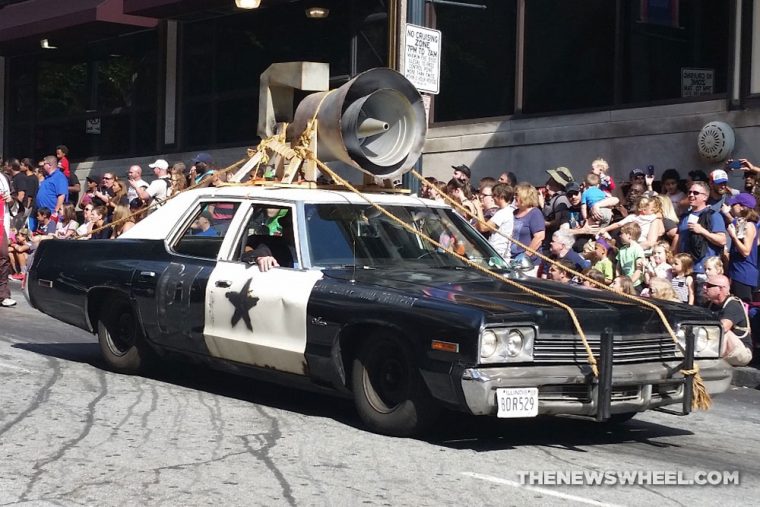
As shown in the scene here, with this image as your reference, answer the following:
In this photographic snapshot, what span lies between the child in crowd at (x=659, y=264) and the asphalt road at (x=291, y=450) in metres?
2.10

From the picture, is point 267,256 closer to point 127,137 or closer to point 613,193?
point 613,193

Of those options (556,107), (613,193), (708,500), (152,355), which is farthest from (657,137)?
(708,500)

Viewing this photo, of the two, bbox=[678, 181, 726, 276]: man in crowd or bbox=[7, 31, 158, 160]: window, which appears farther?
bbox=[7, 31, 158, 160]: window

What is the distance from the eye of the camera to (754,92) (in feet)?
47.1

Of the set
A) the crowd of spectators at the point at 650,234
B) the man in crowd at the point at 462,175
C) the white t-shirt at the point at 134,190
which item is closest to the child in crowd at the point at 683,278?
the crowd of spectators at the point at 650,234

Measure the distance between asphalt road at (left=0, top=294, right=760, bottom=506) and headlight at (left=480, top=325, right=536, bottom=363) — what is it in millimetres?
586

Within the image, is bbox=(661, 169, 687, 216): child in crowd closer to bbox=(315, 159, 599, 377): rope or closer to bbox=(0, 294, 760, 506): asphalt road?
bbox=(0, 294, 760, 506): asphalt road

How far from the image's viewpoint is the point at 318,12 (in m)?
20.7

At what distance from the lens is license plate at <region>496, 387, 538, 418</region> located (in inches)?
275

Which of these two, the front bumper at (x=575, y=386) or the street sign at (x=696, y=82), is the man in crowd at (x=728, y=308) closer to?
the front bumper at (x=575, y=386)

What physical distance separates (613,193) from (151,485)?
32.7 ft

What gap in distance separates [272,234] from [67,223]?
37.9 ft

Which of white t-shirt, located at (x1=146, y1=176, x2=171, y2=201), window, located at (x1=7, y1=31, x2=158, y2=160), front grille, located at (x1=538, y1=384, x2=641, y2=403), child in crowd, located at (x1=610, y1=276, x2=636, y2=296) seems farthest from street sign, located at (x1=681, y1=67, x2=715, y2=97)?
window, located at (x1=7, y1=31, x2=158, y2=160)

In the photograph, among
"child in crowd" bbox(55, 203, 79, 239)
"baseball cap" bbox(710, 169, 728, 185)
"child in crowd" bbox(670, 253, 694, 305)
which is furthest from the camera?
"child in crowd" bbox(55, 203, 79, 239)
